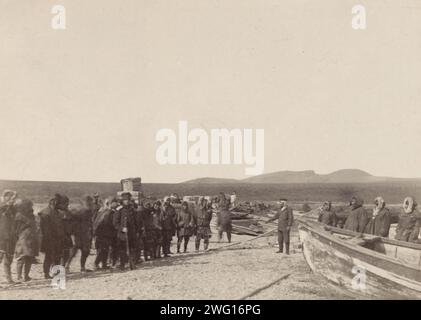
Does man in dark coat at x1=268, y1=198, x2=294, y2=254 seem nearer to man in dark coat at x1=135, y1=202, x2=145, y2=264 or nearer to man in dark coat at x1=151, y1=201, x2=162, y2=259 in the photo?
man in dark coat at x1=151, y1=201, x2=162, y2=259

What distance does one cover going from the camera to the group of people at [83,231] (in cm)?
813

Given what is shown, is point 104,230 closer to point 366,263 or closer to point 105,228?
point 105,228

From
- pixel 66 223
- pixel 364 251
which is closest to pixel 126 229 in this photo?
pixel 66 223

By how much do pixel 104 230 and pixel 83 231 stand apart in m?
0.40

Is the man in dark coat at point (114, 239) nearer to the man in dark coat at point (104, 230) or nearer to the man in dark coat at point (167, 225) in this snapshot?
the man in dark coat at point (104, 230)

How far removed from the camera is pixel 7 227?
26.4 ft

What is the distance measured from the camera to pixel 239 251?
448 inches

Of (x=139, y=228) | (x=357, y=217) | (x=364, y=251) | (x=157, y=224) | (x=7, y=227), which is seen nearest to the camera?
(x=364, y=251)

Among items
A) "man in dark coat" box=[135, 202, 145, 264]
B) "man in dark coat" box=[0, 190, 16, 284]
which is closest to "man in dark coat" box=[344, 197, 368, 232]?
"man in dark coat" box=[135, 202, 145, 264]

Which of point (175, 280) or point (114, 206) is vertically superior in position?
point (114, 206)

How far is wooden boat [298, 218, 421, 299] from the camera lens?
7281mm
